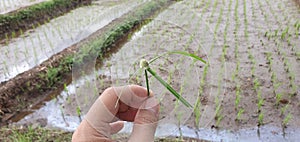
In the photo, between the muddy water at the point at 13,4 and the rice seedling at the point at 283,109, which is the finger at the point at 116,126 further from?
the muddy water at the point at 13,4

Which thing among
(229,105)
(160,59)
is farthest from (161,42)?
(229,105)

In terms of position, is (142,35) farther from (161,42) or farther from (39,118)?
(39,118)

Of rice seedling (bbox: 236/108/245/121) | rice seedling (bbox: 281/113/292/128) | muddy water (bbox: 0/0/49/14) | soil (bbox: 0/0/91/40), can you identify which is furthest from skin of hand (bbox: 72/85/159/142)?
muddy water (bbox: 0/0/49/14)

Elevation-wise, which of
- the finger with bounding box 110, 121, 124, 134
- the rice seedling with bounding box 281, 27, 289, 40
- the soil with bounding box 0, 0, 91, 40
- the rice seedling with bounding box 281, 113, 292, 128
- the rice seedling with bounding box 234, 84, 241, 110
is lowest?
the rice seedling with bounding box 281, 113, 292, 128

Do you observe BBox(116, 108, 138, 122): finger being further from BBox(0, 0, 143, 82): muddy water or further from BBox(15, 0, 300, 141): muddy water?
BBox(0, 0, 143, 82): muddy water

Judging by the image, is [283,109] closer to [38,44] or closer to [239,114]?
[239,114]

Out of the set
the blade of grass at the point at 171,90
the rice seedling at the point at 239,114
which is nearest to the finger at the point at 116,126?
the blade of grass at the point at 171,90
